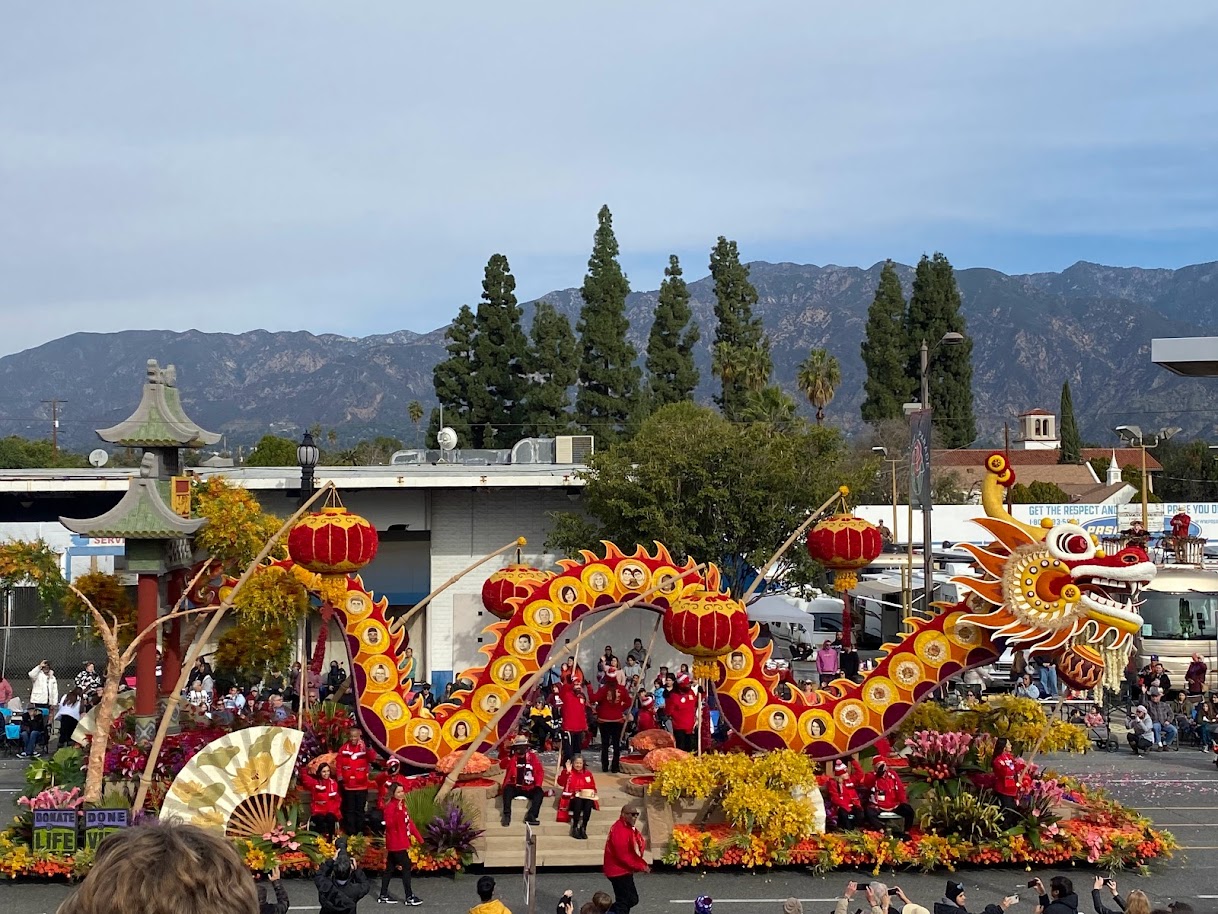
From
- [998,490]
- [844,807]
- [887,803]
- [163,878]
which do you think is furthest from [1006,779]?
[163,878]

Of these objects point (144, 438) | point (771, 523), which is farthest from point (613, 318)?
point (144, 438)

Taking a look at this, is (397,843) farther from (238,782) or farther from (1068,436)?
(1068,436)

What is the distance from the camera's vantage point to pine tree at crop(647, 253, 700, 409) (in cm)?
5734

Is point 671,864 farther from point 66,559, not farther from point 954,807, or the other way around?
point 66,559

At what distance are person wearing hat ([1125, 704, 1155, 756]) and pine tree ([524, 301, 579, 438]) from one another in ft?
111

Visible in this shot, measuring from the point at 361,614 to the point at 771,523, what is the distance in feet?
42.6

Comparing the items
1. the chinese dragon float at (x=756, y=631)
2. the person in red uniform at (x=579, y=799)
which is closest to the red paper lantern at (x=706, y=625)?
the chinese dragon float at (x=756, y=631)

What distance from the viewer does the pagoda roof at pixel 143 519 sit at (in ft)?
61.4

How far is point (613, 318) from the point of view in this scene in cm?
5541

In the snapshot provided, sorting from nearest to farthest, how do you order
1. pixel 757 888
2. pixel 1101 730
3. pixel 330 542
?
pixel 757 888
pixel 330 542
pixel 1101 730

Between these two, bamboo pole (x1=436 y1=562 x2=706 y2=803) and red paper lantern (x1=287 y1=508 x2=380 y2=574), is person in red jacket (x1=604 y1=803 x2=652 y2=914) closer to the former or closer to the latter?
bamboo pole (x1=436 y1=562 x2=706 y2=803)

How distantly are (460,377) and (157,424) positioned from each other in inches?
1528

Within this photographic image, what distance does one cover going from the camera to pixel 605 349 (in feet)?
182

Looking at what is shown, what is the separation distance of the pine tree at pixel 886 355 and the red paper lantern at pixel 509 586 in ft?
169
